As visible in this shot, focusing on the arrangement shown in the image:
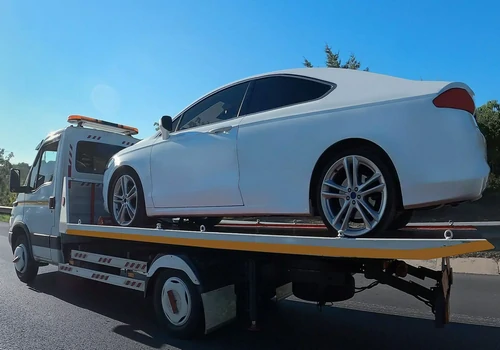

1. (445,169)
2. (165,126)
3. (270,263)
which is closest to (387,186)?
(445,169)

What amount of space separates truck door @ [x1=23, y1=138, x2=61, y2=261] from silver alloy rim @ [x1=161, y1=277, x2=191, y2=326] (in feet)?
8.62

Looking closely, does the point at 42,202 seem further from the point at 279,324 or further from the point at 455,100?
the point at 455,100

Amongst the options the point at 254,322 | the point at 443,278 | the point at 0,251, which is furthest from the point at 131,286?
the point at 0,251

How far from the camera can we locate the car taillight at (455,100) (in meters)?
2.99

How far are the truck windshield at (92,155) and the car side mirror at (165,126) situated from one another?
2.20m

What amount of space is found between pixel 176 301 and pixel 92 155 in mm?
3476

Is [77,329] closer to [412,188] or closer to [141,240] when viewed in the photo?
[141,240]

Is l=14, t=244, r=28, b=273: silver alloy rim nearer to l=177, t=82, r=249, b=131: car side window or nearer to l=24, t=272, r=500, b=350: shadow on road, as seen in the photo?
l=24, t=272, r=500, b=350: shadow on road

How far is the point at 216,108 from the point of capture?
4582mm

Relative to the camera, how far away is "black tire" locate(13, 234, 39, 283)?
6.53 meters

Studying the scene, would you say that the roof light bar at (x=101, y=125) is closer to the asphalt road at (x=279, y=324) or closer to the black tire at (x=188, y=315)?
the asphalt road at (x=279, y=324)

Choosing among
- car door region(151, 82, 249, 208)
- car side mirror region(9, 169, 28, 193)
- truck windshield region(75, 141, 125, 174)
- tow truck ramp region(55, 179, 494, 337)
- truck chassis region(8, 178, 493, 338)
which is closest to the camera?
tow truck ramp region(55, 179, 494, 337)

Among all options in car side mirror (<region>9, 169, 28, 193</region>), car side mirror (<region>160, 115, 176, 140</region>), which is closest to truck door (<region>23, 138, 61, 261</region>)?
car side mirror (<region>9, 169, 28, 193</region>)

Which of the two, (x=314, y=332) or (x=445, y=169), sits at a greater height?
(x=445, y=169)
